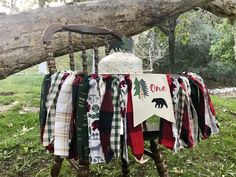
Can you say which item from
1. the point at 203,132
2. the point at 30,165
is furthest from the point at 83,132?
the point at 30,165

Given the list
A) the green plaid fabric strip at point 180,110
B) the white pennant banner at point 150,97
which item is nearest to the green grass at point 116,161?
the green plaid fabric strip at point 180,110

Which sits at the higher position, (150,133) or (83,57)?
(83,57)

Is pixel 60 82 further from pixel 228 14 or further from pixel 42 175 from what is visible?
pixel 228 14

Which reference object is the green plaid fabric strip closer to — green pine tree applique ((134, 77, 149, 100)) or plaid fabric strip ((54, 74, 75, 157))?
green pine tree applique ((134, 77, 149, 100))

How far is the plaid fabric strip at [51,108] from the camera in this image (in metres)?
1.83

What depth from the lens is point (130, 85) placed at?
5.81 feet

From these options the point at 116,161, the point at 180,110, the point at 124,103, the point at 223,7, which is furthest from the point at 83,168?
the point at 223,7

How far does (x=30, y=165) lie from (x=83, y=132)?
1.69 meters

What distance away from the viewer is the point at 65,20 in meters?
3.48

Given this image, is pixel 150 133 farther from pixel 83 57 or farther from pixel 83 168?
pixel 83 57

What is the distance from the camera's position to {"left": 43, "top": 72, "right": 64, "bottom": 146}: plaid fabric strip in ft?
6.01

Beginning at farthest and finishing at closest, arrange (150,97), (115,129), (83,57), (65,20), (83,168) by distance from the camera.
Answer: (65,20), (83,57), (83,168), (150,97), (115,129)

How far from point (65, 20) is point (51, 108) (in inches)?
70.8

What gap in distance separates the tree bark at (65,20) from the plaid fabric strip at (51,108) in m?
1.33
